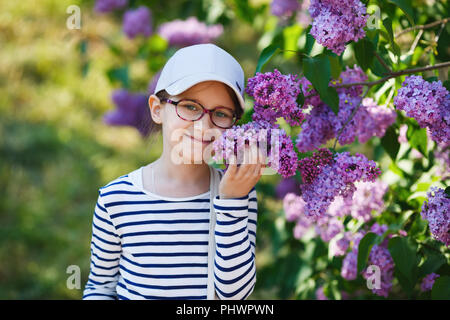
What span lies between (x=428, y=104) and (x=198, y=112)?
1.55 ft

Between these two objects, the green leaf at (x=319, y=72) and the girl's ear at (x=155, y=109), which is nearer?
the green leaf at (x=319, y=72)

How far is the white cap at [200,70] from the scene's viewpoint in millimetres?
1055

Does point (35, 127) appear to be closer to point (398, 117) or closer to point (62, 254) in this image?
point (62, 254)


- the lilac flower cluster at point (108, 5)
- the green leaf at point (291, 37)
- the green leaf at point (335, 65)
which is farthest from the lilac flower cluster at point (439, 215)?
the lilac flower cluster at point (108, 5)

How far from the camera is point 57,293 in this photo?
2283 mm

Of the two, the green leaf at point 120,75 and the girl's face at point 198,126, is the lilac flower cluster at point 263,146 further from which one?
the green leaf at point 120,75

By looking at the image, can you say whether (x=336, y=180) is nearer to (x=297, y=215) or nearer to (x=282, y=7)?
(x=297, y=215)

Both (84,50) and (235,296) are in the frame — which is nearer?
(235,296)

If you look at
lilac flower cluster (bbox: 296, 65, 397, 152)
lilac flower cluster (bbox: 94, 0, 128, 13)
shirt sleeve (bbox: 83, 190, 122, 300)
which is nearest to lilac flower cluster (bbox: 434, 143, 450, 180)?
lilac flower cluster (bbox: 296, 65, 397, 152)

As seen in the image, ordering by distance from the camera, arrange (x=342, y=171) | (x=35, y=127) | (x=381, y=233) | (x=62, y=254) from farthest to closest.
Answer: (x=35, y=127) < (x=62, y=254) < (x=381, y=233) < (x=342, y=171)

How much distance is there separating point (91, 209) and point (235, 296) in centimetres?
200

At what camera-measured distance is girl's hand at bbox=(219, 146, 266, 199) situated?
931mm

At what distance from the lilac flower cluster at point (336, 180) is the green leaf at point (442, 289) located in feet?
1.02
